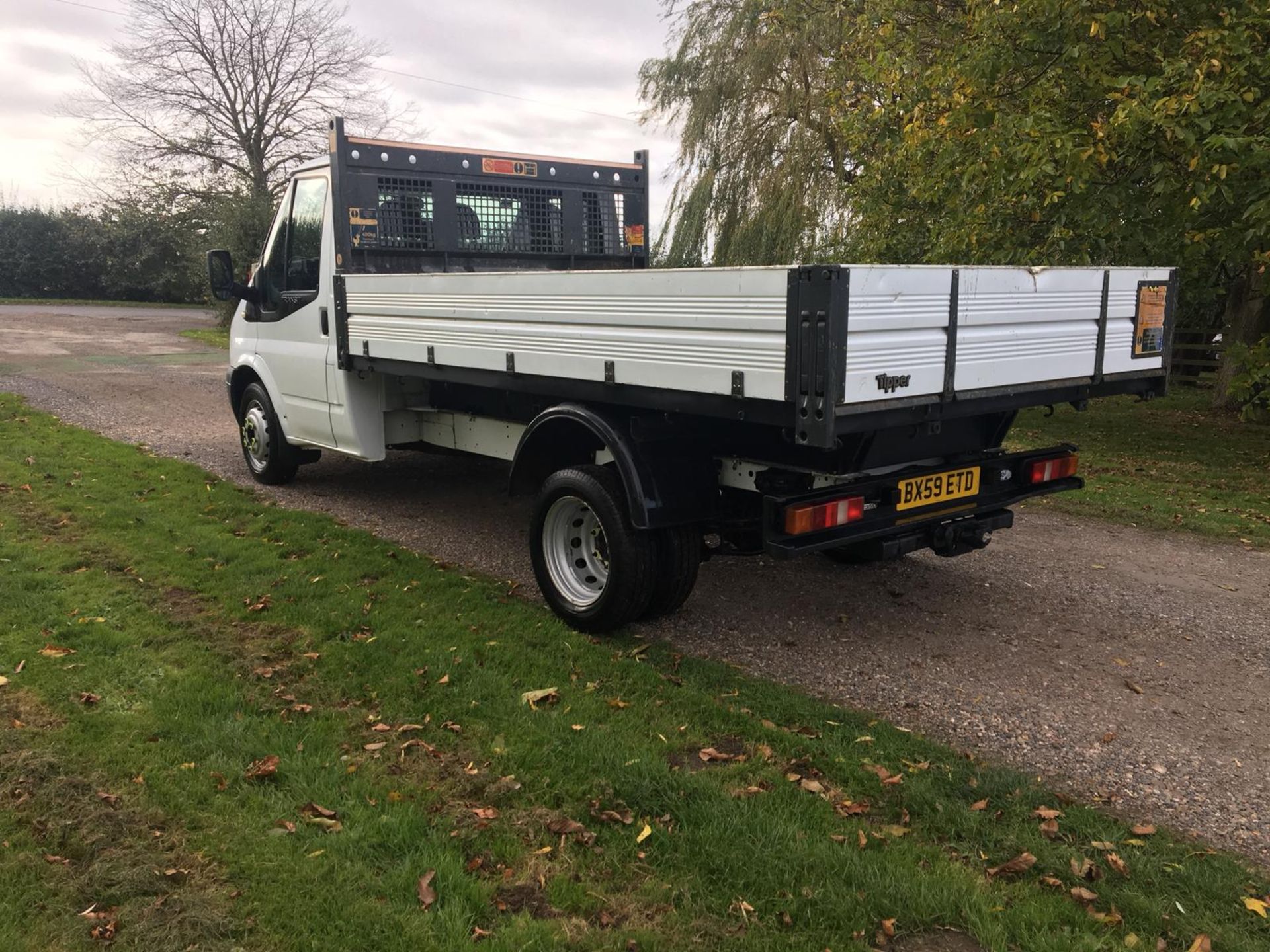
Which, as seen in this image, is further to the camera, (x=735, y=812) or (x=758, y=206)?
(x=758, y=206)

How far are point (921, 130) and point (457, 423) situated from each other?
6587 millimetres

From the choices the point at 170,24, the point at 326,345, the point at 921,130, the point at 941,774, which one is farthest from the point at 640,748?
the point at 170,24

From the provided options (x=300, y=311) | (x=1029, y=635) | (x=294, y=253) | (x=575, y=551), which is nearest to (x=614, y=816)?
(x=575, y=551)

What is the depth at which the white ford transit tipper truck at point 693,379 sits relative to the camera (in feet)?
12.4

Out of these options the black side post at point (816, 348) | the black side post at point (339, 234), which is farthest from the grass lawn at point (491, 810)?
the black side post at point (339, 234)

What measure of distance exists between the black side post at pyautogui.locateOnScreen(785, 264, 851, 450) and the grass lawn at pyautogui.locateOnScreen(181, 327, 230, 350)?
20.4 m

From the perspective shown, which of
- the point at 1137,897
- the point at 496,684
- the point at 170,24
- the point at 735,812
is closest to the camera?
the point at 1137,897

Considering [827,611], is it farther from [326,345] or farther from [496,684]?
[326,345]

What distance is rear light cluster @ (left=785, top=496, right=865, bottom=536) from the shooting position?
4.18m

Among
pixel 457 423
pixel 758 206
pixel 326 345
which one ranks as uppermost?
pixel 758 206

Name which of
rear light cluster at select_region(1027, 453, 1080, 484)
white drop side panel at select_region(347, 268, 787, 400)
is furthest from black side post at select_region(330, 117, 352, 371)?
rear light cluster at select_region(1027, 453, 1080, 484)

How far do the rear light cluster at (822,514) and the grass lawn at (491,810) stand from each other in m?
0.75

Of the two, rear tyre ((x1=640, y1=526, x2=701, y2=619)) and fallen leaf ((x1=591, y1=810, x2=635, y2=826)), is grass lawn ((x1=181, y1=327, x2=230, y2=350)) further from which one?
fallen leaf ((x1=591, y1=810, x2=635, y2=826))

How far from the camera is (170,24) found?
93.8ft
